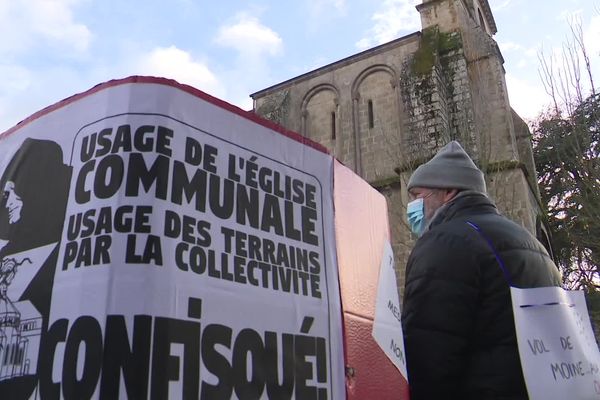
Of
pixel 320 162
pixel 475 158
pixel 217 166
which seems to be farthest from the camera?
pixel 475 158

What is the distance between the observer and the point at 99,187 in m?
1.47

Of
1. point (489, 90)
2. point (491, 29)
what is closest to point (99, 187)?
point (489, 90)

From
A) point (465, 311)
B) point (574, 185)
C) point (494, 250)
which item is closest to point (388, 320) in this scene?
point (465, 311)

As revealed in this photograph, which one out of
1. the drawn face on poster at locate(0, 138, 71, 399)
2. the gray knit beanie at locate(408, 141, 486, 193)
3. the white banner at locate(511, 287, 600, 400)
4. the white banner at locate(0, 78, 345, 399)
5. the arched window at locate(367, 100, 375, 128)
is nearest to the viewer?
the white banner at locate(0, 78, 345, 399)

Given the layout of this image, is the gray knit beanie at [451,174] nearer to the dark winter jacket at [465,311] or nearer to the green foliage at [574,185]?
the dark winter jacket at [465,311]

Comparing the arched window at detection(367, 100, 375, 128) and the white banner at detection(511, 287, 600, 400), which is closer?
the white banner at detection(511, 287, 600, 400)

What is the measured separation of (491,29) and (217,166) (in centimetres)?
2560

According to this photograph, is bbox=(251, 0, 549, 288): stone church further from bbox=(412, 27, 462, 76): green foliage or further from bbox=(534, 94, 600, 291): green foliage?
bbox=(534, 94, 600, 291): green foliage

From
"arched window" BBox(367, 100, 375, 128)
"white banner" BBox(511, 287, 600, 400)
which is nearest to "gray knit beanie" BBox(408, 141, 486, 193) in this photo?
"white banner" BBox(511, 287, 600, 400)

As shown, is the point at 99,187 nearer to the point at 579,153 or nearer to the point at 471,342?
the point at 471,342

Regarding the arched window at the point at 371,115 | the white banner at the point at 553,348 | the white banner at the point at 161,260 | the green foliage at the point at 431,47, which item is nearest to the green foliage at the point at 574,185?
the green foliage at the point at 431,47

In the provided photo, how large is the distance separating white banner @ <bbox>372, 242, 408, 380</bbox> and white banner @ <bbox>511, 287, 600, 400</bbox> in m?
0.45

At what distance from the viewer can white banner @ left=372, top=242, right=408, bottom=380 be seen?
1.96 meters

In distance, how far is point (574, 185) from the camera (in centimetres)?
1195
